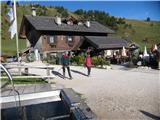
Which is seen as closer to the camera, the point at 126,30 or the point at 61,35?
the point at 61,35

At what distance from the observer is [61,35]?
3962cm

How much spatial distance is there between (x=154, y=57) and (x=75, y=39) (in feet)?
62.0

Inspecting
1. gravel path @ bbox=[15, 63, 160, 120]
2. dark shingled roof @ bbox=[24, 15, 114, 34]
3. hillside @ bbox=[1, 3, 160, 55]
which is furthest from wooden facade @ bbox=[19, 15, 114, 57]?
hillside @ bbox=[1, 3, 160, 55]

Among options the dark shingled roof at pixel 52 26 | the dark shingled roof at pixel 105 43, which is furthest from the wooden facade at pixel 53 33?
the dark shingled roof at pixel 105 43

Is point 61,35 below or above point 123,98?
above

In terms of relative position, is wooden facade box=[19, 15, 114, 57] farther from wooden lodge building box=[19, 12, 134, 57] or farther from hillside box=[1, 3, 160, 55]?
hillside box=[1, 3, 160, 55]

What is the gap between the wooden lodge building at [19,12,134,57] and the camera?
120 ft

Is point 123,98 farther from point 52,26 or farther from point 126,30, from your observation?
point 126,30

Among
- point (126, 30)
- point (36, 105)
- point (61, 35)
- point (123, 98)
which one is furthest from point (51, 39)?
point (126, 30)

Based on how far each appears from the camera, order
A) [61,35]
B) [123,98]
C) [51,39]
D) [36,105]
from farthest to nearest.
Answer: [61,35], [51,39], [123,98], [36,105]

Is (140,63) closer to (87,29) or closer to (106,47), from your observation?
(106,47)

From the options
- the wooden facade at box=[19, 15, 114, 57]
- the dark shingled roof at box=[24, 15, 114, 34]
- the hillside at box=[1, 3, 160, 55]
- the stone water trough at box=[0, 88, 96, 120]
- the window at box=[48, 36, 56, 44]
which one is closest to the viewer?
the stone water trough at box=[0, 88, 96, 120]

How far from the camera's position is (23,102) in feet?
23.3

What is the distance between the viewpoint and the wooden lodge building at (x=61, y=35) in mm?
36500
